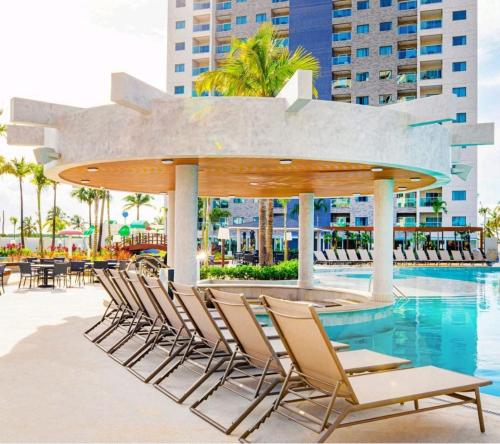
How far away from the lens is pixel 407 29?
58812 millimetres

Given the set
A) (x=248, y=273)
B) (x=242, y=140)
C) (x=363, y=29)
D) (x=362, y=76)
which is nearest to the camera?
(x=242, y=140)

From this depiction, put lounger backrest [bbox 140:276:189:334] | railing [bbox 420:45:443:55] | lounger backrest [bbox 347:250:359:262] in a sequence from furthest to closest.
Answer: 1. railing [bbox 420:45:443:55]
2. lounger backrest [bbox 347:250:359:262]
3. lounger backrest [bbox 140:276:189:334]

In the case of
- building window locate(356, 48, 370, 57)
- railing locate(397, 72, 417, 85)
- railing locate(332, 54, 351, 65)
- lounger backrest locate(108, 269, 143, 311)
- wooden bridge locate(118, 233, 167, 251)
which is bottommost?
wooden bridge locate(118, 233, 167, 251)

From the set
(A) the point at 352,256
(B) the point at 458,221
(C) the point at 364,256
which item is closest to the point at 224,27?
(B) the point at 458,221

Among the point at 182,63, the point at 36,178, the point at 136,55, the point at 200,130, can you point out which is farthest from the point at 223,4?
the point at 200,130

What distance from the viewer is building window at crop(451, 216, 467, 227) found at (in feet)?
183

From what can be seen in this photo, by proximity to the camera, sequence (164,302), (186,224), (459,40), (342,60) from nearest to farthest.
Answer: (164,302) < (186,224) < (459,40) < (342,60)

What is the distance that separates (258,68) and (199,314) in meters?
14.3

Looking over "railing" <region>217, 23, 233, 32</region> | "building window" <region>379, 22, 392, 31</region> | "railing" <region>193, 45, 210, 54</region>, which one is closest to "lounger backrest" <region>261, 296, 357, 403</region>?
"building window" <region>379, 22, 392, 31</region>

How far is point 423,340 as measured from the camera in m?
9.74

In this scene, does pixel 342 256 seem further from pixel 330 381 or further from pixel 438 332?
pixel 330 381

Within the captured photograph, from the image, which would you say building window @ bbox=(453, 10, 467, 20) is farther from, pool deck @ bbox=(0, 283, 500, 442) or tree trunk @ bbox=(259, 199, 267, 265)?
pool deck @ bbox=(0, 283, 500, 442)

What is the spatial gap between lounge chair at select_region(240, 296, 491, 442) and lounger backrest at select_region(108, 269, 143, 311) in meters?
4.00

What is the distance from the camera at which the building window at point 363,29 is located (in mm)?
60188
